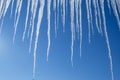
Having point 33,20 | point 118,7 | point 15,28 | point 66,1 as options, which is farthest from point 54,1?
point 118,7

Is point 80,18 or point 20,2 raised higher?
point 20,2

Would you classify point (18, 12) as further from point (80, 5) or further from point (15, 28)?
point (80, 5)

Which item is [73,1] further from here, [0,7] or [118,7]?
[0,7]

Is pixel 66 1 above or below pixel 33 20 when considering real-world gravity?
above

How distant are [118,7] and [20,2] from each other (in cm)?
69

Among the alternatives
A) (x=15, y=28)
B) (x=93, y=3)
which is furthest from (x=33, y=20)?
(x=93, y=3)

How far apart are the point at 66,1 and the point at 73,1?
71 mm

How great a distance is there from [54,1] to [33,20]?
0.22 meters

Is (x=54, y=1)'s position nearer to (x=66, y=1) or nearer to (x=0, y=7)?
(x=66, y=1)

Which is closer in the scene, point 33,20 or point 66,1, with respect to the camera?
point 33,20

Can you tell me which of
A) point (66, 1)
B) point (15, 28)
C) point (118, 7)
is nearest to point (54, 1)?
point (66, 1)

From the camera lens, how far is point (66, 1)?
1618 millimetres

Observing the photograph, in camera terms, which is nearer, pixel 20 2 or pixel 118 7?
pixel 118 7

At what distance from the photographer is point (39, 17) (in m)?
1.52
